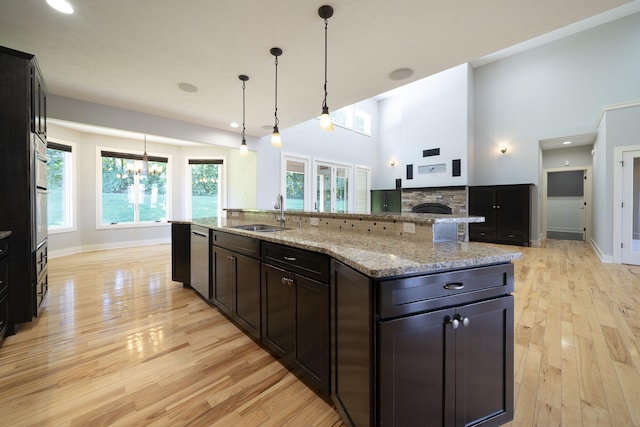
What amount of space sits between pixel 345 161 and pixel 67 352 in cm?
722

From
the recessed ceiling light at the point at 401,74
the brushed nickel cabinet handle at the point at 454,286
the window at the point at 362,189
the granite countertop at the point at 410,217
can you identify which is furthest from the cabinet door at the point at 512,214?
the brushed nickel cabinet handle at the point at 454,286

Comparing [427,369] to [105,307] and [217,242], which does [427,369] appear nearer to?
[217,242]

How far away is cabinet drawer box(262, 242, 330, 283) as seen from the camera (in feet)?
4.75

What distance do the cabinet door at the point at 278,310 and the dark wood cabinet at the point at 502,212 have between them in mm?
6735

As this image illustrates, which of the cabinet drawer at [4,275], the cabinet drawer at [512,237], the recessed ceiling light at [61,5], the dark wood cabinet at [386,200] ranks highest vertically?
the recessed ceiling light at [61,5]

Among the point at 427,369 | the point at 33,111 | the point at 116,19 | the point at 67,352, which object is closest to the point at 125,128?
the point at 33,111

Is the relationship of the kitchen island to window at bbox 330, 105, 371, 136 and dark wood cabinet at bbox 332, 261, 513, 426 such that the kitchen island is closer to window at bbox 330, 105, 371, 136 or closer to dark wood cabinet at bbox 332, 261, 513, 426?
dark wood cabinet at bbox 332, 261, 513, 426

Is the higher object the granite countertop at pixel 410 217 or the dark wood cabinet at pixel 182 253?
the granite countertop at pixel 410 217

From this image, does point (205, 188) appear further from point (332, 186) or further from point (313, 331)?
point (313, 331)

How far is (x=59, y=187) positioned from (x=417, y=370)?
7502 millimetres

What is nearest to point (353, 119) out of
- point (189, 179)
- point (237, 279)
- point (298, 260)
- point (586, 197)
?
point (189, 179)

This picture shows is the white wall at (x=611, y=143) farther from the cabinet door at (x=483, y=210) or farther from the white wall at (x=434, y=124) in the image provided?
the white wall at (x=434, y=124)

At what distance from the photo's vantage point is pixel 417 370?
108 centimetres

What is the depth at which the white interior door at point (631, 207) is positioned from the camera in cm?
439
